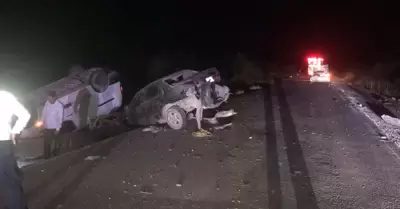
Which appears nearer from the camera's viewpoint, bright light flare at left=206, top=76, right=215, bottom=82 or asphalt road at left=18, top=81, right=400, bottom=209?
asphalt road at left=18, top=81, right=400, bottom=209

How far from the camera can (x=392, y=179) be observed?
7398 mm

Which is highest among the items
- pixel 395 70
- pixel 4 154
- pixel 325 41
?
pixel 325 41

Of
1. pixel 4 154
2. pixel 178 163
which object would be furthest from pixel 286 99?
pixel 4 154

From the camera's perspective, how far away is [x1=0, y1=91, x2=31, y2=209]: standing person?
18.1 feet

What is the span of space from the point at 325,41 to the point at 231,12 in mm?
15517

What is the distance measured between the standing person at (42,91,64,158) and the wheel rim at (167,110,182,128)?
2.86 metres

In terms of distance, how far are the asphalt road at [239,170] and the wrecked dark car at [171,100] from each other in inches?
Answer: 21.5

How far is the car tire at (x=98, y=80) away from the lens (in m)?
12.7

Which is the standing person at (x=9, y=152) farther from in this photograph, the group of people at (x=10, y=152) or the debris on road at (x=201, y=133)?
the debris on road at (x=201, y=133)

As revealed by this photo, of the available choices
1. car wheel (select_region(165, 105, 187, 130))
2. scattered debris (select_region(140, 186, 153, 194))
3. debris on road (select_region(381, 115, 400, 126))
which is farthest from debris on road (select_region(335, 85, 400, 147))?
scattered debris (select_region(140, 186, 153, 194))

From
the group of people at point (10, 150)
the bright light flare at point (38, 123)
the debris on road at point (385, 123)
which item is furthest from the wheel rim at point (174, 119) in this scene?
the group of people at point (10, 150)

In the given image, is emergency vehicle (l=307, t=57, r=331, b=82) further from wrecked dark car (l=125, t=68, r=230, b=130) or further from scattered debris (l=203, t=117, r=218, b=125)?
scattered debris (l=203, t=117, r=218, b=125)

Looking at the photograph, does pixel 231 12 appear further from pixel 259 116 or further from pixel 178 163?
pixel 178 163

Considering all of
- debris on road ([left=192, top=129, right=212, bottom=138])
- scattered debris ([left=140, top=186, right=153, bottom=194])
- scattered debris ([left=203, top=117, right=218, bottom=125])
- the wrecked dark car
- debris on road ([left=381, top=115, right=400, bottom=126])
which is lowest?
scattered debris ([left=140, top=186, right=153, bottom=194])
